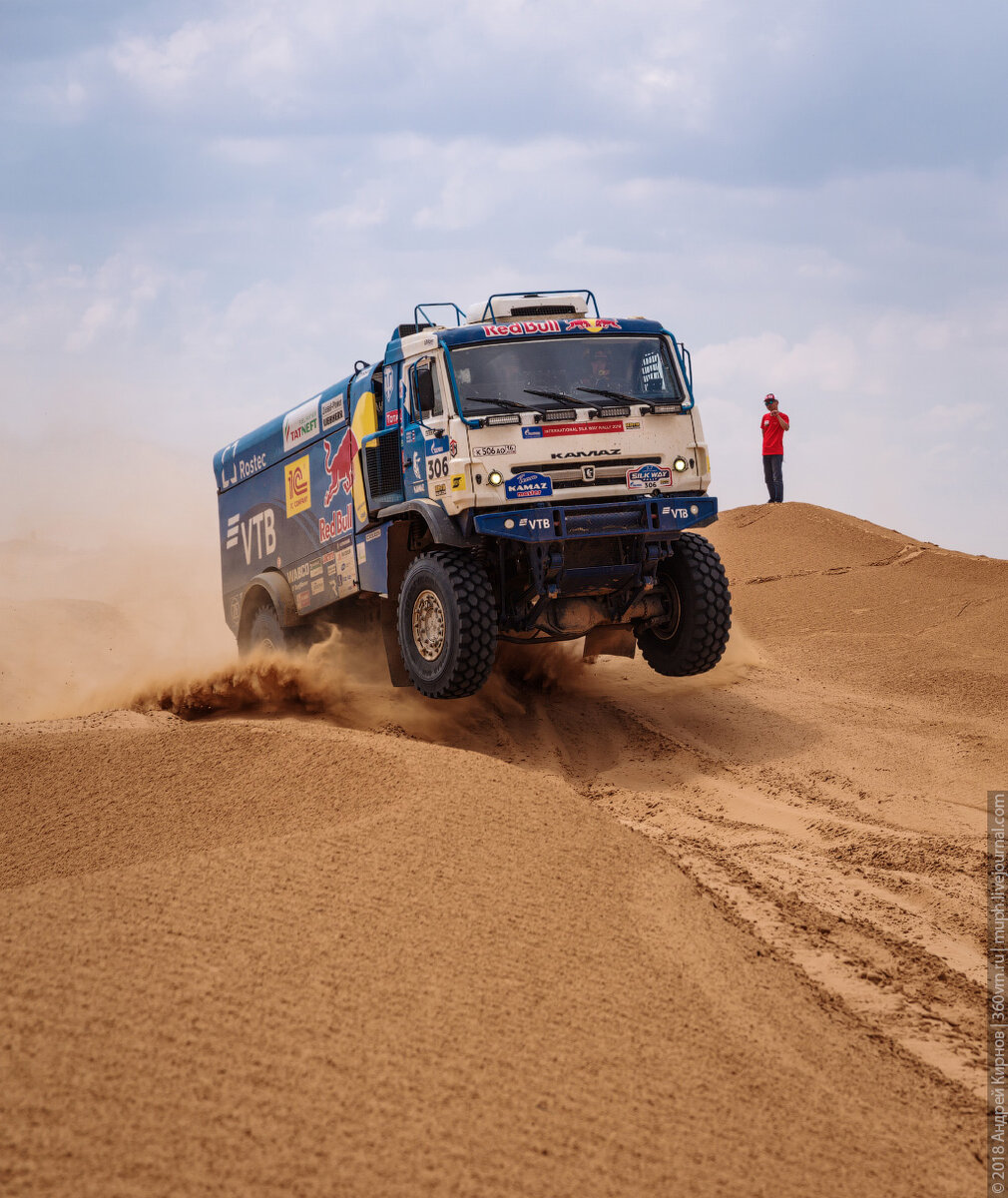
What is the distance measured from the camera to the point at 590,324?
9602 millimetres

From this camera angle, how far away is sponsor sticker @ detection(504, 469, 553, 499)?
8930mm

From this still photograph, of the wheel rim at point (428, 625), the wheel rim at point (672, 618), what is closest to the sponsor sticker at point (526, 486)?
the wheel rim at point (428, 625)

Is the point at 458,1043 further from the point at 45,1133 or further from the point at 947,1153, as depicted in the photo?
the point at 947,1153

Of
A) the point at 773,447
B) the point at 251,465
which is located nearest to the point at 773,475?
the point at 773,447

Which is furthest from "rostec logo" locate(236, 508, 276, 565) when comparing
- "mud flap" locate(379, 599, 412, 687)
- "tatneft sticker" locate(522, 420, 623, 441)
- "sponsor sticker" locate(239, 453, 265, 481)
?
"tatneft sticker" locate(522, 420, 623, 441)

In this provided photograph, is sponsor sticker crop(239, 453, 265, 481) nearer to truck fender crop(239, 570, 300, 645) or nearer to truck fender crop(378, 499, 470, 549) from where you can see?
truck fender crop(239, 570, 300, 645)

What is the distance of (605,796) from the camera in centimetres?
830

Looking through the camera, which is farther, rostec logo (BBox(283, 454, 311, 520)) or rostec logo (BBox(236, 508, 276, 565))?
rostec logo (BBox(236, 508, 276, 565))

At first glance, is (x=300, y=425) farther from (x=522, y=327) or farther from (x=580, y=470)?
(x=580, y=470)

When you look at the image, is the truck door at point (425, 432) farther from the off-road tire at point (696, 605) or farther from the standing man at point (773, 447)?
the standing man at point (773, 447)

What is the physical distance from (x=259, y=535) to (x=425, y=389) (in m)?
4.18

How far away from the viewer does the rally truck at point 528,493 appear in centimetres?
895

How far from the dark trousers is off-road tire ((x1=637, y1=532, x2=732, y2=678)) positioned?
34.8 ft

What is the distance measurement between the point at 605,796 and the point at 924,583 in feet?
29.4
